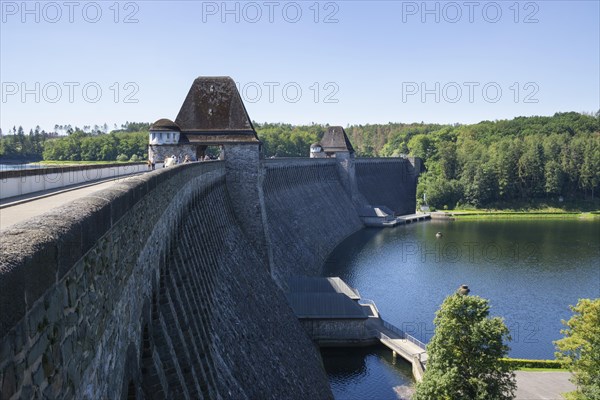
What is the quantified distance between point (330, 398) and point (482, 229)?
61477mm

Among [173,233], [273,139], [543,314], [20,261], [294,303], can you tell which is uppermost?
[273,139]

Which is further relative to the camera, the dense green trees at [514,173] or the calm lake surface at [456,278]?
the dense green trees at [514,173]

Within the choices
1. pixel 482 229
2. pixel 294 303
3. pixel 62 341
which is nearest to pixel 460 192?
pixel 482 229

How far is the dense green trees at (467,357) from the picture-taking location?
20203 millimetres

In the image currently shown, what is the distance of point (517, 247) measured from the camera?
62656mm

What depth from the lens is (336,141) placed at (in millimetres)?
78875

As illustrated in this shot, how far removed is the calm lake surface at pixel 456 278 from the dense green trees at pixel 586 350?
7803 mm

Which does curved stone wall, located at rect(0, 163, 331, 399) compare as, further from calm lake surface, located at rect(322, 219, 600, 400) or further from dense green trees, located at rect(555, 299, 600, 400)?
dense green trees, located at rect(555, 299, 600, 400)

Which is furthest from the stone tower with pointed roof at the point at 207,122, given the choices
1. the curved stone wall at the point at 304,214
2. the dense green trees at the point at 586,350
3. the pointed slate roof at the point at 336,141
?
the pointed slate roof at the point at 336,141

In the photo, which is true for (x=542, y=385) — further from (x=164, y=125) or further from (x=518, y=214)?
(x=518, y=214)

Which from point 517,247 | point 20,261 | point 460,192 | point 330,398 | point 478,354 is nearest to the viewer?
point 20,261

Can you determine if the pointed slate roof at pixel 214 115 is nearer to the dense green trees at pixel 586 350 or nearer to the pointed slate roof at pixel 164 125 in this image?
the pointed slate roof at pixel 164 125

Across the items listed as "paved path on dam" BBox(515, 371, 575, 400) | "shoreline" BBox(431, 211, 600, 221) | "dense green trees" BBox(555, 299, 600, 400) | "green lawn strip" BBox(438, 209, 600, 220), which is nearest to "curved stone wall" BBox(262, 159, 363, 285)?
"paved path on dam" BBox(515, 371, 575, 400)

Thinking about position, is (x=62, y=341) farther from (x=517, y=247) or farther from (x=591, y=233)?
(x=591, y=233)
